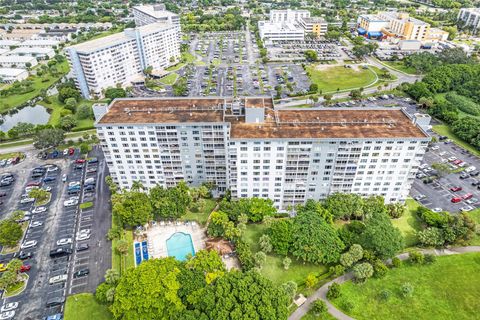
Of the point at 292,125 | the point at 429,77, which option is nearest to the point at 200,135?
the point at 292,125

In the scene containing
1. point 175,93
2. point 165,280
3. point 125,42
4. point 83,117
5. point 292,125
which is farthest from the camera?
point 125,42

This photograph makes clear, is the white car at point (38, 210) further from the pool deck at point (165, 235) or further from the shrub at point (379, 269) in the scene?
the shrub at point (379, 269)

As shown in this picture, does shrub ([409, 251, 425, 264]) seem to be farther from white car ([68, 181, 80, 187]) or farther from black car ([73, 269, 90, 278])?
white car ([68, 181, 80, 187])

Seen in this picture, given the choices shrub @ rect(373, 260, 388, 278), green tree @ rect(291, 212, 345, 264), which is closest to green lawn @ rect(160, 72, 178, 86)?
green tree @ rect(291, 212, 345, 264)

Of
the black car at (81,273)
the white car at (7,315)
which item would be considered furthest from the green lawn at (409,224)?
the white car at (7,315)

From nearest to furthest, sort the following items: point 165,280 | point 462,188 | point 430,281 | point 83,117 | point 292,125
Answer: point 165,280
point 430,281
point 292,125
point 462,188
point 83,117

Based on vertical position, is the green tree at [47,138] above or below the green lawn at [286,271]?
above

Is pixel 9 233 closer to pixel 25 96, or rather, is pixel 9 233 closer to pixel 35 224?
pixel 35 224

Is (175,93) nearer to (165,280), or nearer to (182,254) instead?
(182,254)
